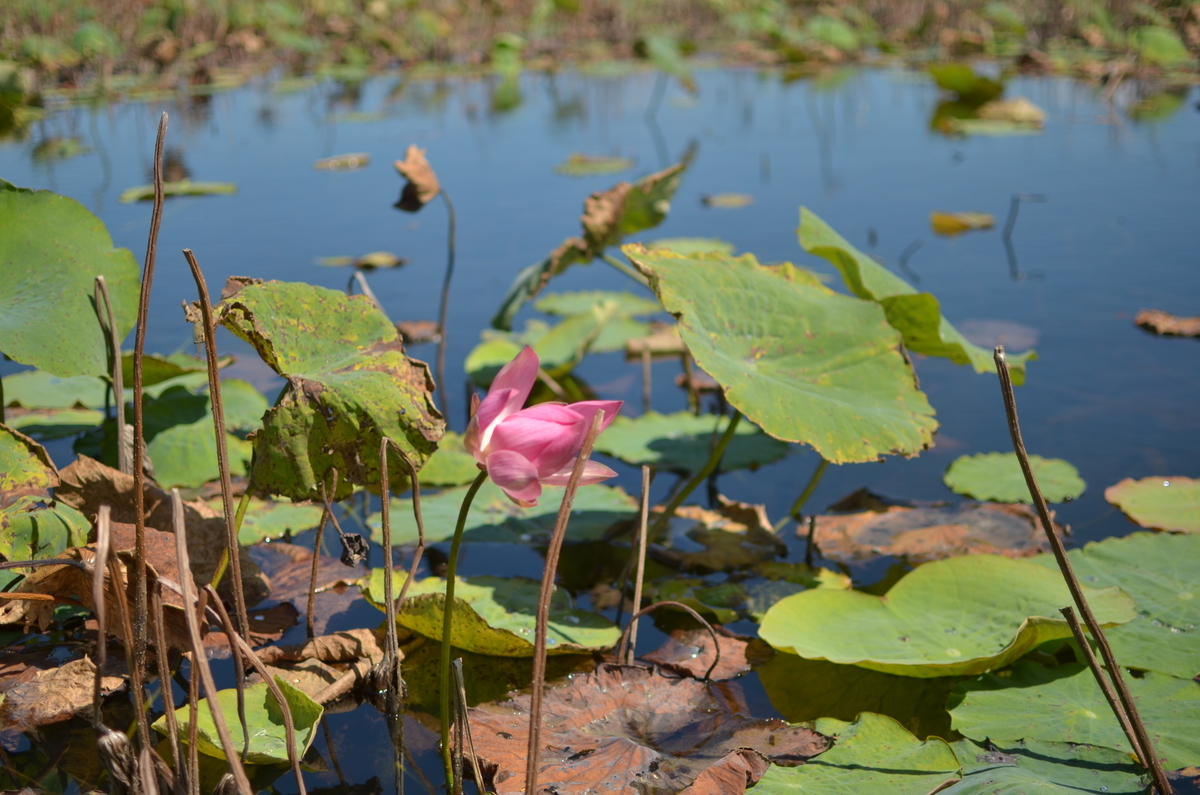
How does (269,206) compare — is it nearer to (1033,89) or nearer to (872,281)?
(872,281)

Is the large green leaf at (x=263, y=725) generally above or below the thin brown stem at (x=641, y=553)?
below

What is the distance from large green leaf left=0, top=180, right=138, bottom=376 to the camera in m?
1.20

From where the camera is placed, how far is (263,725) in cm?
100

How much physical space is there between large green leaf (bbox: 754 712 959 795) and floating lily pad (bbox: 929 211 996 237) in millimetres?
2896

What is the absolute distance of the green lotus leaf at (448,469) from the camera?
181cm

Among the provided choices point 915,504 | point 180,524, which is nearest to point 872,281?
point 915,504

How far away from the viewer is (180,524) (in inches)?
26.0

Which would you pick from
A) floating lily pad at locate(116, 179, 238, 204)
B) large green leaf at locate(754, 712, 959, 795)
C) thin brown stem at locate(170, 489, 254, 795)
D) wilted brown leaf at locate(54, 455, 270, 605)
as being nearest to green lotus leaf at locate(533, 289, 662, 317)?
wilted brown leaf at locate(54, 455, 270, 605)

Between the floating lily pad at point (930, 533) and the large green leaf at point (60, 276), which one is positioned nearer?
the large green leaf at point (60, 276)

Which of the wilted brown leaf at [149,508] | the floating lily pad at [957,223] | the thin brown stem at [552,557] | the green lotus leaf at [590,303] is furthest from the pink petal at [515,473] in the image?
the floating lily pad at [957,223]

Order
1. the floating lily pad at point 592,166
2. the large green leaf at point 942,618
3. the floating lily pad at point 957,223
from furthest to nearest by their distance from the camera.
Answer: the floating lily pad at point 592,166 < the floating lily pad at point 957,223 < the large green leaf at point 942,618

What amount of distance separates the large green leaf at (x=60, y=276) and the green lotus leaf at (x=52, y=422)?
1.86 ft

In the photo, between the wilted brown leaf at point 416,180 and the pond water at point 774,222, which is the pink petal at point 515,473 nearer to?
the pond water at point 774,222

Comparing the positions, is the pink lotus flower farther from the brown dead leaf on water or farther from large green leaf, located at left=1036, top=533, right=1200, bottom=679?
large green leaf, located at left=1036, top=533, right=1200, bottom=679
